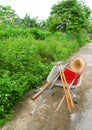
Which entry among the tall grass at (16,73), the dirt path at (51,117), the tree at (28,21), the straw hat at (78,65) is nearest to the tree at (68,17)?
the tree at (28,21)

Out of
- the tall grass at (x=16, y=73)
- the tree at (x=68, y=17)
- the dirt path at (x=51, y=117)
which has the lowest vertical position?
the dirt path at (x=51, y=117)

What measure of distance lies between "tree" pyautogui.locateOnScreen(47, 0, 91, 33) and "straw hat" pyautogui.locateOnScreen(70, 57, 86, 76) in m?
11.5

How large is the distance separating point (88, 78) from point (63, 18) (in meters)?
10.4

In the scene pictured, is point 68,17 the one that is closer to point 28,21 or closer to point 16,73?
point 28,21

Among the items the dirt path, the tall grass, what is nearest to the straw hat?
the dirt path

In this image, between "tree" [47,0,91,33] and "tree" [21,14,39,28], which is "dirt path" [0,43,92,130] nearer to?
"tree" [47,0,91,33]

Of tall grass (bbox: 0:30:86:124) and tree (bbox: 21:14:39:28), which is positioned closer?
tall grass (bbox: 0:30:86:124)

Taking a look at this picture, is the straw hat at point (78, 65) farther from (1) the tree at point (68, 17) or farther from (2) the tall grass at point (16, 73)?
(1) the tree at point (68, 17)

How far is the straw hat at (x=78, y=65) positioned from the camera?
586 centimetres

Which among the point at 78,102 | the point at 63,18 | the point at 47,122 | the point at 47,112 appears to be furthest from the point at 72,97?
the point at 63,18

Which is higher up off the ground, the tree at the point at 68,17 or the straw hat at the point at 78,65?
the tree at the point at 68,17

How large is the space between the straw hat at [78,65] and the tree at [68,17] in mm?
11505

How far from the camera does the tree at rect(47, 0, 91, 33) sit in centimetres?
1728

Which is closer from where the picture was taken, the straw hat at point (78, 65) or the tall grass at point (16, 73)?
the tall grass at point (16, 73)
